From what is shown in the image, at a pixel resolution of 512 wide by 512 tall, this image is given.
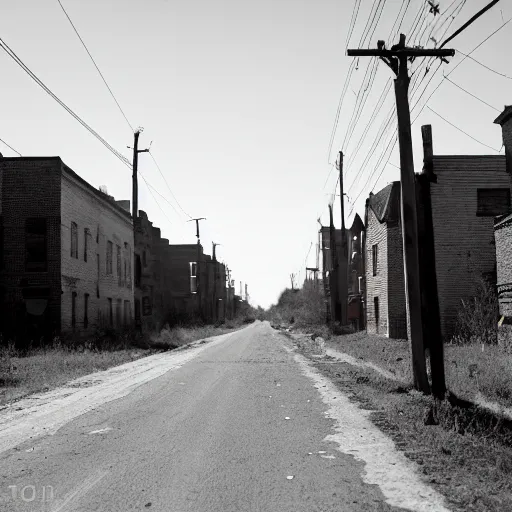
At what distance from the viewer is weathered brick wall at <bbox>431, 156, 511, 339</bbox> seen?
96.5 feet

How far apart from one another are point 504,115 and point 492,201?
4.78 m

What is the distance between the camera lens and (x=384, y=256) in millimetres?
34281

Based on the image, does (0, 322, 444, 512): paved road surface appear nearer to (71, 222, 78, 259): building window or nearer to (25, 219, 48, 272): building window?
(25, 219, 48, 272): building window

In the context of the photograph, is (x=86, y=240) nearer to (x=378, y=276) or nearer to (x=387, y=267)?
(x=387, y=267)

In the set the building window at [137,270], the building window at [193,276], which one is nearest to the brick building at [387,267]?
the building window at [137,270]

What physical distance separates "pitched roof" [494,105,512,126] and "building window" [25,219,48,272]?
66.0 feet

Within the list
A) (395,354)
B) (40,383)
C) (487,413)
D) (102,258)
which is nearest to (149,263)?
(102,258)

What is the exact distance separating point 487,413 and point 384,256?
25.0 metres

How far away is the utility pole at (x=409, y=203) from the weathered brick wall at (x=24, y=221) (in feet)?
59.9

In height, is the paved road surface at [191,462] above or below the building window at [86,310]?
below

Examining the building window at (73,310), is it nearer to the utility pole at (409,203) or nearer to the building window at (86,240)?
the building window at (86,240)

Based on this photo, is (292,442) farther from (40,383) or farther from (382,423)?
(40,383)

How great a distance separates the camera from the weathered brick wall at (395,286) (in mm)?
33000

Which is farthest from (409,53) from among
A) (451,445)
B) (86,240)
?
(86,240)
